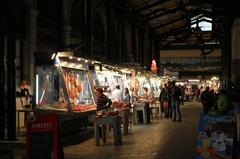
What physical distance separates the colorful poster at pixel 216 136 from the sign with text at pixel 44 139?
101 inches

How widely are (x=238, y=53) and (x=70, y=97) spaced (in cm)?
1547

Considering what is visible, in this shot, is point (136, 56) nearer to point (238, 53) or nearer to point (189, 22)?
point (189, 22)

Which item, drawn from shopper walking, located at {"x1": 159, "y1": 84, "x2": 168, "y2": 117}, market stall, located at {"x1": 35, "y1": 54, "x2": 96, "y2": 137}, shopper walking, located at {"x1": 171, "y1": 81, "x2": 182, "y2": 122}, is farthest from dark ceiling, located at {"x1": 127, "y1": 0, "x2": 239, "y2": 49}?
market stall, located at {"x1": 35, "y1": 54, "x2": 96, "y2": 137}

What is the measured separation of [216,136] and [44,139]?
Result: 3081 millimetres

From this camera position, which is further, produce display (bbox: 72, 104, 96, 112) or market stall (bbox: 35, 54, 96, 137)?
produce display (bbox: 72, 104, 96, 112)

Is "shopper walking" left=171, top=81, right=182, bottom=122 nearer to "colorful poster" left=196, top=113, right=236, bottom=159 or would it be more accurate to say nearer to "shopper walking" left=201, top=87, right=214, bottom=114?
"shopper walking" left=201, top=87, right=214, bottom=114

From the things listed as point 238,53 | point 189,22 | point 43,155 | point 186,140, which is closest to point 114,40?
point 238,53

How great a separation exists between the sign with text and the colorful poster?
257 cm

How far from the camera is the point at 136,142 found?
14.4 m

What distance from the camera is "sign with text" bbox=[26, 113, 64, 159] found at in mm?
9195

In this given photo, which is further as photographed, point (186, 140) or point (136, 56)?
point (136, 56)

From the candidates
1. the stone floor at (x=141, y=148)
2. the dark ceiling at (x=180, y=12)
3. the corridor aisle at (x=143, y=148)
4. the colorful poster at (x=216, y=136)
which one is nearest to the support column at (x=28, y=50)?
the stone floor at (x=141, y=148)

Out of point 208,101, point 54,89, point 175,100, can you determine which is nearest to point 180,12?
point 208,101

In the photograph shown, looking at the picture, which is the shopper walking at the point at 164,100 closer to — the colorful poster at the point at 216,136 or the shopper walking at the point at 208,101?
the shopper walking at the point at 208,101
